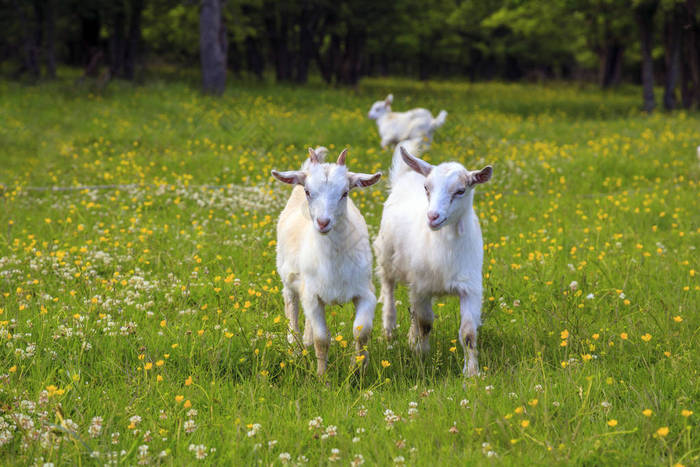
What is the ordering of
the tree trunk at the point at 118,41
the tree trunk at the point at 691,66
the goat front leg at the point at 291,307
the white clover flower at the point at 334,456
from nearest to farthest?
the white clover flower at the point at 334,456
the goat front leg at the point at 291,307
the tree trunk at the point at 691,66
the tree trunk at the point at 118,41

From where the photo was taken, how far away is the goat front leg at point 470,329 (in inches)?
189

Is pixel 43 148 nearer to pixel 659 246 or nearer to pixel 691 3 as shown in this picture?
pixel 659 246

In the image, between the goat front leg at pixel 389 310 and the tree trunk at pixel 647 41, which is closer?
the goat front leg at pixel 389 310

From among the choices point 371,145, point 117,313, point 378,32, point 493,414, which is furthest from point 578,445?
point 378,32

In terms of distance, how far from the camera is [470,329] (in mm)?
4914

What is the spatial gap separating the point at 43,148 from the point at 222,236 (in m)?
8.40

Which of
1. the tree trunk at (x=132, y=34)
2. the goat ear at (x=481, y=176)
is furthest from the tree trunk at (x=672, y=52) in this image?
the goat ear at (x=481, y=176)

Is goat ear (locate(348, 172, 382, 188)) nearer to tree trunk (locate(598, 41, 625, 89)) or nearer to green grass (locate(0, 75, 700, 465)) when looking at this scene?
green grass (locate(0, 75, 700, 465))

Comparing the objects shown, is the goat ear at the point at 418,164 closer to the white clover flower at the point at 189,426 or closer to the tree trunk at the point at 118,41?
the white clover flower at the point at 189,426

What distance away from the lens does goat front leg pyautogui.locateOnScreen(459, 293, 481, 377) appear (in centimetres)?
479

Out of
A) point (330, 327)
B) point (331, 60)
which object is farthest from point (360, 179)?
point (331, 60)

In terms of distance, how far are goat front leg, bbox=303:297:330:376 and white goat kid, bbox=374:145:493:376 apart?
81 centimetres

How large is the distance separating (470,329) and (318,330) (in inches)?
46.2

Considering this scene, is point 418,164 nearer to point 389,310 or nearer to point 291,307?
point 389,310
